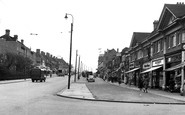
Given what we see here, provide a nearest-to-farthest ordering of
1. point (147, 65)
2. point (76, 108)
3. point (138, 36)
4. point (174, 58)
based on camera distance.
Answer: point (76, 108) < point (174, 58) < point (147, 65) < point (138, 36)

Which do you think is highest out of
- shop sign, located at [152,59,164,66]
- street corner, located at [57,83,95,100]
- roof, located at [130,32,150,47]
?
roof, located at [130,32,150,47]

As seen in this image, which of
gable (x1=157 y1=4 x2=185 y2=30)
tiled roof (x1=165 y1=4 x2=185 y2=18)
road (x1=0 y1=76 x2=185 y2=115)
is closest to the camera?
road (x1=0 y1=76 x2=185 y2=115)

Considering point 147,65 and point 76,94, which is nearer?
point 76,94

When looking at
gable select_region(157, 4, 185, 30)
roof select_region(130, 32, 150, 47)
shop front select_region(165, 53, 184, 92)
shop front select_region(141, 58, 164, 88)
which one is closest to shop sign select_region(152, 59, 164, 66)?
shop front select_region(141, 58, 164, 88)

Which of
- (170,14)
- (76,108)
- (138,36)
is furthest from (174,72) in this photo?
(138,36)

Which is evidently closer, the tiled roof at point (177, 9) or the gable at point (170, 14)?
the tiled roof at point (177, 9)

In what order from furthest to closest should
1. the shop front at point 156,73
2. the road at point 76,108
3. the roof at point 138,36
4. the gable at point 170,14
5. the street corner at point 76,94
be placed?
1. the roof at point 138,36
2. the shop front at point 156,73
3. the gable at point 170,14
4. the street corner at point 76,94
5. the road at point 76,108

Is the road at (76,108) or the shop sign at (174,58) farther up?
the shop sign at (174,58)

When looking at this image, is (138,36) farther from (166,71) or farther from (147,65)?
(166,71)

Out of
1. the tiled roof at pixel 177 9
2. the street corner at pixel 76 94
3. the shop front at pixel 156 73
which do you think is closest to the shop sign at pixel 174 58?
the shop front at pixel 156 73

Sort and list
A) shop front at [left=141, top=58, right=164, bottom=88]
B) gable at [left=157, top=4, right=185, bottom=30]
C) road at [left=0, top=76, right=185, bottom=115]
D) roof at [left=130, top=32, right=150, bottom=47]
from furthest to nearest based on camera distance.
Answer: roof at [left=130, top=32, right=150, bottom=47]
shop front at [left=141, top=58, right=164, bottom=88]
gable at [left=157, top=4, right=185, bottom=30]
road at [left=0, top=76, right=185, bottom=115]

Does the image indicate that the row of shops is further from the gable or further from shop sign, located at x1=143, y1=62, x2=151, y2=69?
the gable

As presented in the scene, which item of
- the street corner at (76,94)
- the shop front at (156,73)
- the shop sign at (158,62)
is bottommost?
the street corner at (76,94)

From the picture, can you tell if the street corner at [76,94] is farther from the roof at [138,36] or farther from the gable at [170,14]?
the roof at [138,36]
